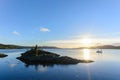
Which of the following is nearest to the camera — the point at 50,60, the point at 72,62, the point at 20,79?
the point at 20,79

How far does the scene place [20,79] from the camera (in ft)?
138

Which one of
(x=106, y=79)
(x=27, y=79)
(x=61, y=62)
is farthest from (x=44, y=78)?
(x=61, y=62)

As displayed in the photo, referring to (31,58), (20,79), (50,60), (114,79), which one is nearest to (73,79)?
(114,79)

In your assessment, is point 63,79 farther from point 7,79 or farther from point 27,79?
point 7,79

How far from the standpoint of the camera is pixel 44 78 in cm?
4441

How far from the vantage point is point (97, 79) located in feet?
141

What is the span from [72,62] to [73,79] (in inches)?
1462

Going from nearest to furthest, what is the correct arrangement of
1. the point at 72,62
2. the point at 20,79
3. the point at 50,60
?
1. the point at 20,79
2. the point at 72,62
3. the point at 50,60

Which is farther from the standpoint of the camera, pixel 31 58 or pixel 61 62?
pixel 31 58

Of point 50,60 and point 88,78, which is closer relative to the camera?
point 88,78

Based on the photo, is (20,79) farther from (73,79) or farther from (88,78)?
(88,78)

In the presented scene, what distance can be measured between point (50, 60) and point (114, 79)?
46967 millimetres

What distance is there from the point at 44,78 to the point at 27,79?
497 centimetres

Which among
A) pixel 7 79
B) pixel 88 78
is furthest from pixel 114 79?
pixel 7 79
